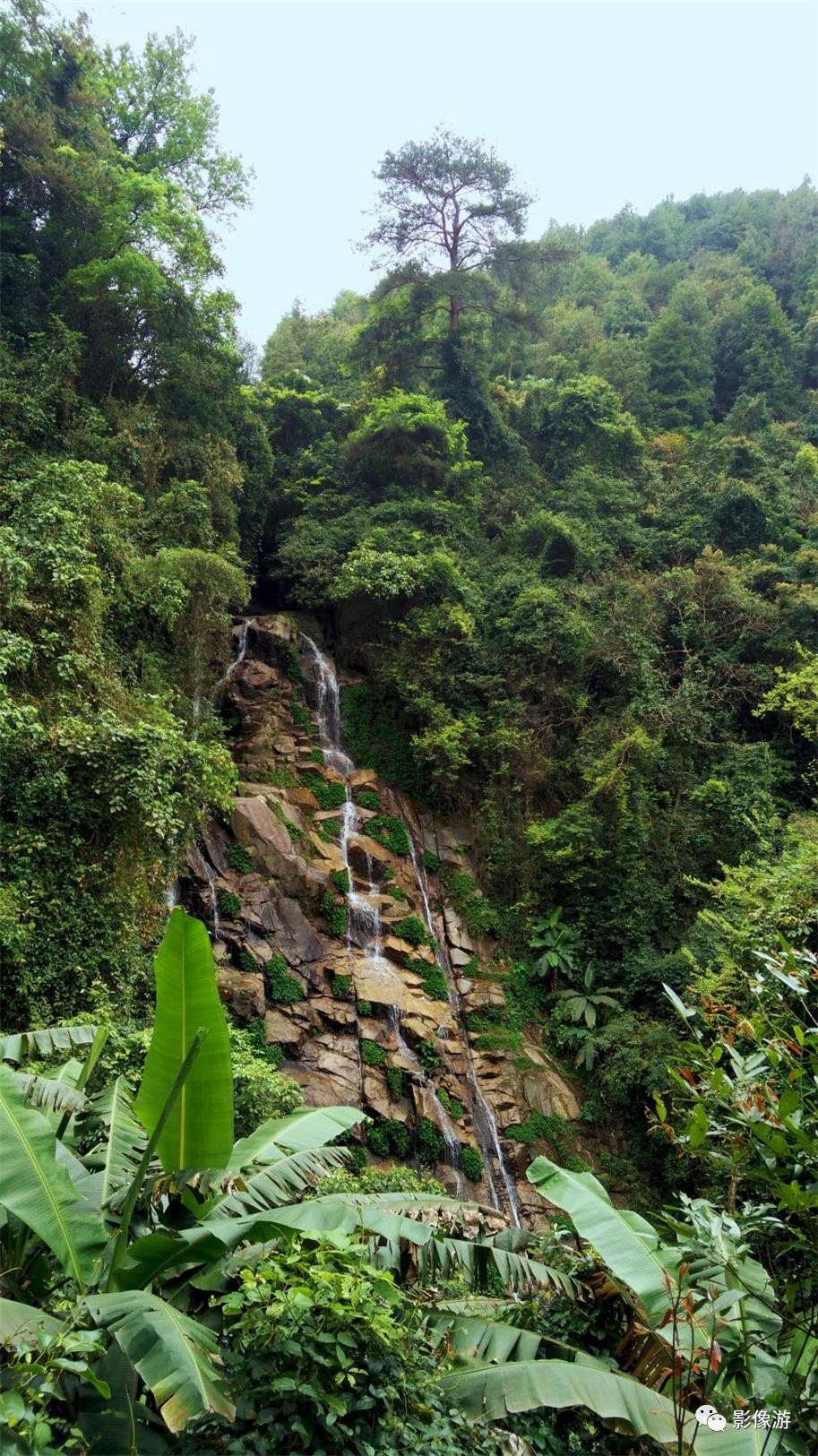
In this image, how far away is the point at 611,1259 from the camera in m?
3.88

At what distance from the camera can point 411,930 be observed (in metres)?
12.3

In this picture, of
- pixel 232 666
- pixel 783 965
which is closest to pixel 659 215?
pixel 232 666

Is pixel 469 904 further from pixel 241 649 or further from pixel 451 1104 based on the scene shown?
pixel 241 649

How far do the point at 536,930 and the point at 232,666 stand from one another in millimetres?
7116

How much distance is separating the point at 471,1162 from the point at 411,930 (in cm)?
323

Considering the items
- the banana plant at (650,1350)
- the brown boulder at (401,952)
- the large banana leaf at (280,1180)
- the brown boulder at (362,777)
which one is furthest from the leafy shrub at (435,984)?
the banana plant at (650,1350)

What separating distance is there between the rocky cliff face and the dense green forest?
25.3 inches

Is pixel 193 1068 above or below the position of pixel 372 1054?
above

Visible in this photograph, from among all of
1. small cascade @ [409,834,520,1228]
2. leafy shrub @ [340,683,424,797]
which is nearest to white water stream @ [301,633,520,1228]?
small cascade @ [409,834,520,1228]

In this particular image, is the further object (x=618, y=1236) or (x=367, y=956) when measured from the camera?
(x=367, y=956)

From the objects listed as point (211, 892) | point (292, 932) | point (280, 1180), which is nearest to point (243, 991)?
point (292, 932)

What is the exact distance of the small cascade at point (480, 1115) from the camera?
1037 centimetres

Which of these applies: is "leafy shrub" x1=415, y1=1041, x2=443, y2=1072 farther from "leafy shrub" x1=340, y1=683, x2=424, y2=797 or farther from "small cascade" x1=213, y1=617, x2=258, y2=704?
"small cascade" x1=213, y1=617, x2=258, y2=704

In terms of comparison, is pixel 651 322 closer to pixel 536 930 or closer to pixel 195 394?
pixel 195 394
